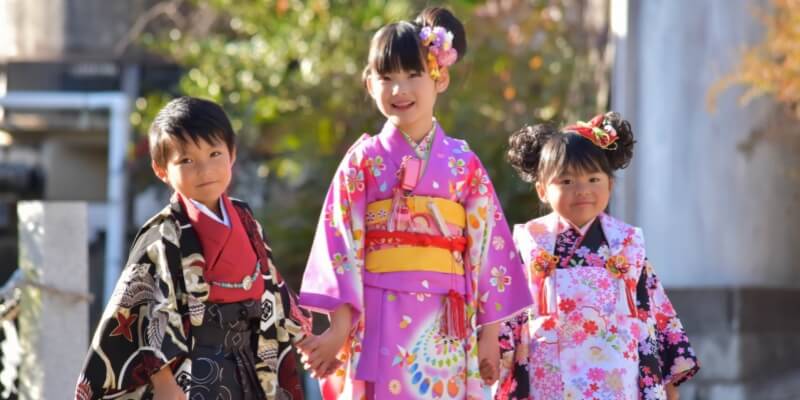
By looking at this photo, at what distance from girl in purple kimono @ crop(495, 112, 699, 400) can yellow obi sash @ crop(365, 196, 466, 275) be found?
0.50 metres

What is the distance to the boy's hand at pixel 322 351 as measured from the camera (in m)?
4.15

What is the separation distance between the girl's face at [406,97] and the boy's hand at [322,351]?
0.73 metres

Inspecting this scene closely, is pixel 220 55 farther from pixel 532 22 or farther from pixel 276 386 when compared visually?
pixel 276 386

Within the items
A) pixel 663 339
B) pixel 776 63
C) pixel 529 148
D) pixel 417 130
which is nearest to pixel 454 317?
pixel 417 130

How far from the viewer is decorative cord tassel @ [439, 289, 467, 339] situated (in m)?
4.29

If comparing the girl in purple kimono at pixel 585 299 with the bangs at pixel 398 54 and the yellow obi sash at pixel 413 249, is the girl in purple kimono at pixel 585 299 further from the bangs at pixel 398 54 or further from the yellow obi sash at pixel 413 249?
the bangs at pixel 398 54

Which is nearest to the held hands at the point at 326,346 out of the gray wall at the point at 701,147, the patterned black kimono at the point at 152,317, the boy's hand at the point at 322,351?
the boy's hand at the point at 322,351

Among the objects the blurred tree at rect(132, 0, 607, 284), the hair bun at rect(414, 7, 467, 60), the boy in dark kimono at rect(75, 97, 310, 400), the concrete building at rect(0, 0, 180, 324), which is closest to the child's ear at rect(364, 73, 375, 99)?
the hair bun at rect(414, 7, 467, 60)

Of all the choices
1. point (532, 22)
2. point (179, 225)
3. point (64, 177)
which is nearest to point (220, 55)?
point (532, 22)

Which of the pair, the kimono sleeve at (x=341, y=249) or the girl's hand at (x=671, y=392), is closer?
the kimono sleeve at (x=341, y=249)

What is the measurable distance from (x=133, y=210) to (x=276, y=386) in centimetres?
896

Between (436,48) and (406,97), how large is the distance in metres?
0.20

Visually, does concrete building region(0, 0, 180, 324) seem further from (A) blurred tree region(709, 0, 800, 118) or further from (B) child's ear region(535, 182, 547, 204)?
(B) child's ear region(535, 182, 547, 204)

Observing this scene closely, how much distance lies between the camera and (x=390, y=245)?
431 centimetres
